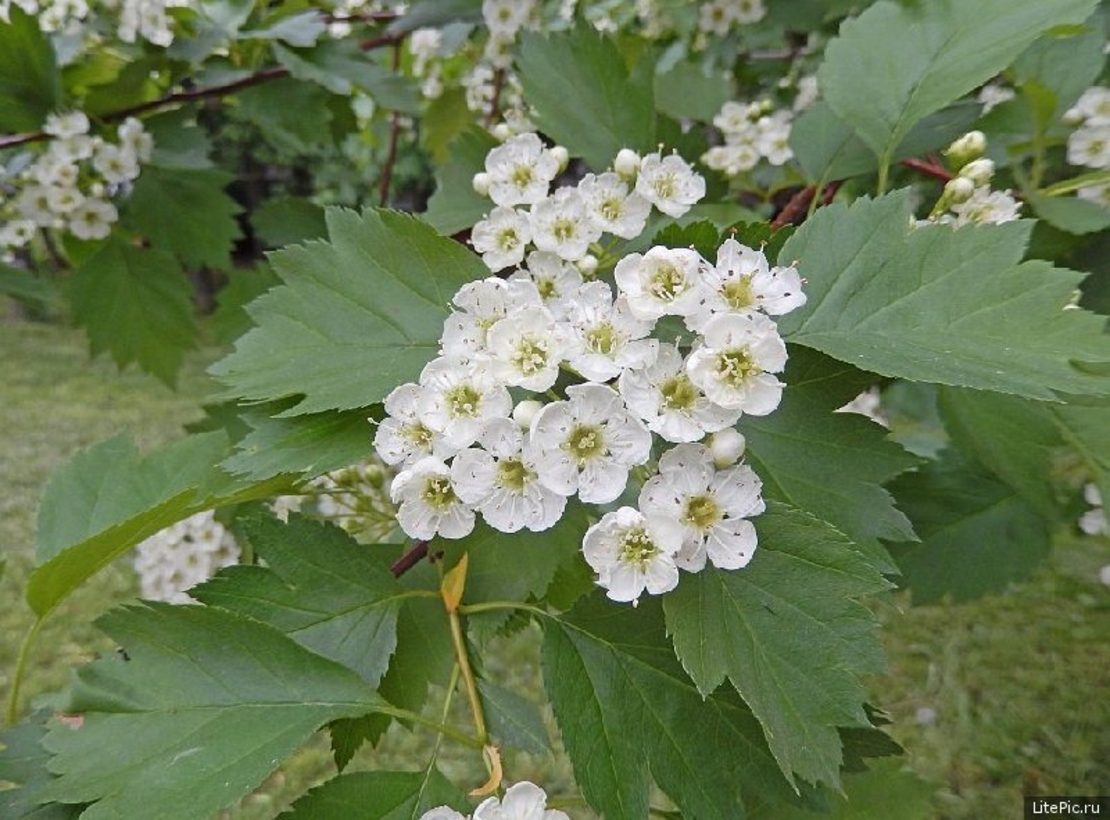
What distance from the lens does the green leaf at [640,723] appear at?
78 cm

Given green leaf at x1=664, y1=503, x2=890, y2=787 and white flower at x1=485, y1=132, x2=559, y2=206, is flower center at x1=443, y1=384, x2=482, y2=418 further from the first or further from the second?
white flower at x1=485, y1=132, x2=559, y2=206

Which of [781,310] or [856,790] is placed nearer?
[781,310]

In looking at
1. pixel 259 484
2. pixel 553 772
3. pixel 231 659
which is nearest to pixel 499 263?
pixel 259 484

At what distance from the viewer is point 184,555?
148 cm

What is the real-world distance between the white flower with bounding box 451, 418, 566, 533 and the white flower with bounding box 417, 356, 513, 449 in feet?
0.04

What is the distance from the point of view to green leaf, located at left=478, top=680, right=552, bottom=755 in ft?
2.80

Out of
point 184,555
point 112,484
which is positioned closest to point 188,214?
point 184,555

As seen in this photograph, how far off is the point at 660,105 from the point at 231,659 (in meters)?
1.20

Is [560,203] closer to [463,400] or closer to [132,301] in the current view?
[463,400]

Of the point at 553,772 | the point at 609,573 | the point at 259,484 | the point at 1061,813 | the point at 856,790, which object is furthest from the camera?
the point at 553,772

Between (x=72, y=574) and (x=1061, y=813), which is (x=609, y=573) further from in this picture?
(x=1061, y=813)

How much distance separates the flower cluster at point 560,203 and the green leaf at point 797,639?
0.36 metres

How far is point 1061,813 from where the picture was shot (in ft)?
7.29

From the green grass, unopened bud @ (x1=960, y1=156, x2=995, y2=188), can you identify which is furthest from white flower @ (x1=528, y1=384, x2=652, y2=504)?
the green grass
